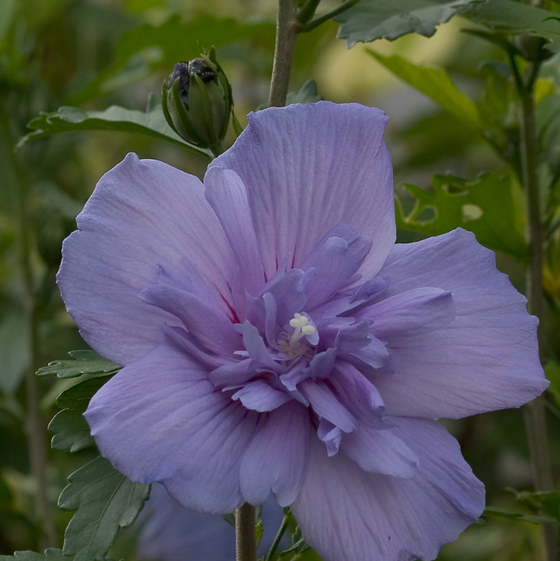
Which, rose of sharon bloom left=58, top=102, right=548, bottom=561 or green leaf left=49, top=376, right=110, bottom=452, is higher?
rose of sharon bloom left=58, top=102, right=548, bottom=561

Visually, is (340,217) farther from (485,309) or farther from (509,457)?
(509,457)

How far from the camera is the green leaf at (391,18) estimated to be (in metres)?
0.54

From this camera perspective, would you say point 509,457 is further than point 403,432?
Yes

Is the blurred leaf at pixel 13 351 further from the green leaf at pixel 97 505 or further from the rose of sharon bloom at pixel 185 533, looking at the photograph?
the green leaf at pixel 97 505

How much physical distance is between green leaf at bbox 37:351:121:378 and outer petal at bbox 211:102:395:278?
11 cm

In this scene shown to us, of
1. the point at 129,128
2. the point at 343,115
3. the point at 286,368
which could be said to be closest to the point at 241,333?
the point at 286,368

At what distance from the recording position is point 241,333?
42 centimetres

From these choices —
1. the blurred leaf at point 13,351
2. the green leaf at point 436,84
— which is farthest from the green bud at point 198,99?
the blurred leaf at point 13,351

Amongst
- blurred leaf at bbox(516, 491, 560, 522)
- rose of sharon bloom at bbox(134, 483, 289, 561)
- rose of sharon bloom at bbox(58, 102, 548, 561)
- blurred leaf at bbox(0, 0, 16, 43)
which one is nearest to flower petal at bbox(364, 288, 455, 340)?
rose of sharon bloom at bbox(58, 102, 548, 561)

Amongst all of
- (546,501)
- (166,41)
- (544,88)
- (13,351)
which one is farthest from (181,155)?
(546,501)

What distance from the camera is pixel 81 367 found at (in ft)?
1.50

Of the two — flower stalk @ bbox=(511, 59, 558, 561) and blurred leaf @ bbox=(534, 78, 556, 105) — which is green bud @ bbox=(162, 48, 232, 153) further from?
blurred leaf @ bbox=(534, 78, 556, 105)

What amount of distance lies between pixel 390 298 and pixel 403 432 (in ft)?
0.24

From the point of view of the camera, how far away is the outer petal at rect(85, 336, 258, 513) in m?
0.36
